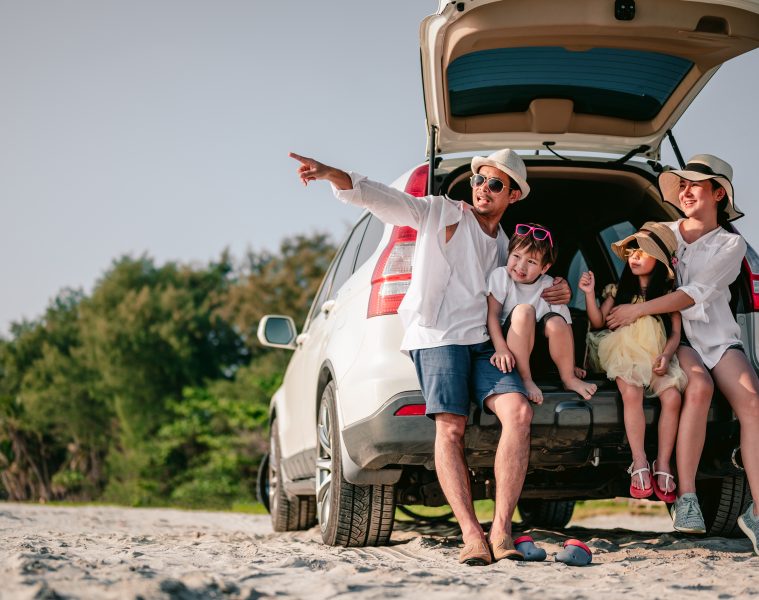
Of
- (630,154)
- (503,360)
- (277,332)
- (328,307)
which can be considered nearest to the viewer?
(503,360)

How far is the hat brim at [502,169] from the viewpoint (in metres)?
3.87

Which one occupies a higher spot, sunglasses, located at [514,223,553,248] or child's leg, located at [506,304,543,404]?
sunglasses, located at [514,223,553,248]

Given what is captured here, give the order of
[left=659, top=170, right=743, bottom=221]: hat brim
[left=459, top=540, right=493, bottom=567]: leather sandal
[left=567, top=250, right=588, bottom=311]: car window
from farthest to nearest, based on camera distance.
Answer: [left=567, top=250, right=588, bottom=311]: car window, [left=659, top=170, right=743, bottom=221]: hat brim, [left=459, top=540, right=493, bottom=567]: leather sandal

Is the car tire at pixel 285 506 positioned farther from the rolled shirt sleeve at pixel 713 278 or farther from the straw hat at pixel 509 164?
the rolled shirt sleeve at pixel 713 278

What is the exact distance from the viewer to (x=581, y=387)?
3611 mm

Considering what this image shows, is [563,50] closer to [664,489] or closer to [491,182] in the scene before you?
[491,182]

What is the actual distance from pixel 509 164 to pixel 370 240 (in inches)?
33.9

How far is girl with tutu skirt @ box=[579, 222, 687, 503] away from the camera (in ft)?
11.9

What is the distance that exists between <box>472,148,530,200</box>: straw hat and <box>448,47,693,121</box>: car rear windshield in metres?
0.49

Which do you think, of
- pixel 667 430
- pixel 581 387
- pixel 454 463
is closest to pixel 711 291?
pixel 667 430

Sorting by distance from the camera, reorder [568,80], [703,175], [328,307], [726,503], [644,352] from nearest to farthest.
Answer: [644,352], [703,175], [568,80], [726,503], [328,307]

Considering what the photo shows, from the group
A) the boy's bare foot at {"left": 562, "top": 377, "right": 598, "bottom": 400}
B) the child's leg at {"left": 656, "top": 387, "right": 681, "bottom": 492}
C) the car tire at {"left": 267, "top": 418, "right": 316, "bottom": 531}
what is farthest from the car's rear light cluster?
the car tire at {"left": 267, "top": 418, "right": 316, "bottom": 531}

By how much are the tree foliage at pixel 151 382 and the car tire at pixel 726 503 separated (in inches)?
1013

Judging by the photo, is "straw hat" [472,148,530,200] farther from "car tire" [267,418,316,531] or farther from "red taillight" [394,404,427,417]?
"car tire" [267,418,316,531]
